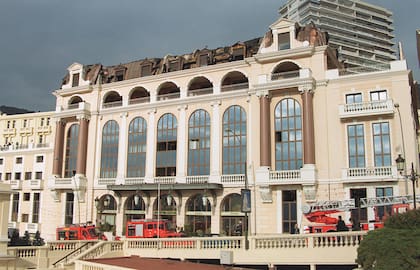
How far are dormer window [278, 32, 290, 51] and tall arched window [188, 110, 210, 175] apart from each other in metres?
9.98

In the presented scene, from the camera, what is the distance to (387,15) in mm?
140625

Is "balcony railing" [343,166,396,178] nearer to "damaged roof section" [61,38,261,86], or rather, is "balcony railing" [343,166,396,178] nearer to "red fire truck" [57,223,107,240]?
"damaged roof section" [61,38,261,86]

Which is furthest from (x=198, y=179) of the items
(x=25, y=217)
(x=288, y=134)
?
(x=25, y=217)

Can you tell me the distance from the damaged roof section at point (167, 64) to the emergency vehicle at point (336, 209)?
64.1 ft

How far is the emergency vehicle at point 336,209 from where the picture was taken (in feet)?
96.6

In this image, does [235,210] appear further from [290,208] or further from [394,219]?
[394,219]

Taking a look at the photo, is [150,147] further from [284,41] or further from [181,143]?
[284,41]

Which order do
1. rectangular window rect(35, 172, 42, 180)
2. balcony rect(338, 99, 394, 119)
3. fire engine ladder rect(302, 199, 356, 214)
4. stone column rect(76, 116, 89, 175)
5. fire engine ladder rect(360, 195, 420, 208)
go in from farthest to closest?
1. rectangular window rect(35, 172, 42, 180)
2. stone column rect(76, 116, 89, 175)
3. balcony rect(338, 99, 394, 119)
4. fire engine ladder rect(302, 199, 356, 214)
5. fire engine ladder rect(360, 195, 420, 208)

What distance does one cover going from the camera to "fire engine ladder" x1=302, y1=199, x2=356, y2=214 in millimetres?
31953

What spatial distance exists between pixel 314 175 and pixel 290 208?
12.9 ft

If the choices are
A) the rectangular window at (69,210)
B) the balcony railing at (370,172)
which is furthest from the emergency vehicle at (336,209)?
the rectangular window at (69,210)

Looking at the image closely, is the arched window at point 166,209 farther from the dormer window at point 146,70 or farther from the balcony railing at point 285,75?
the balcony railing at point 285,75

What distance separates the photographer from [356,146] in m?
37.3

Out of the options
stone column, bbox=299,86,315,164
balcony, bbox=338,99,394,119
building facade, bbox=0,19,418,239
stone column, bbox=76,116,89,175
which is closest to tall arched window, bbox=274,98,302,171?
building facade, bbox=0,19,418,239
